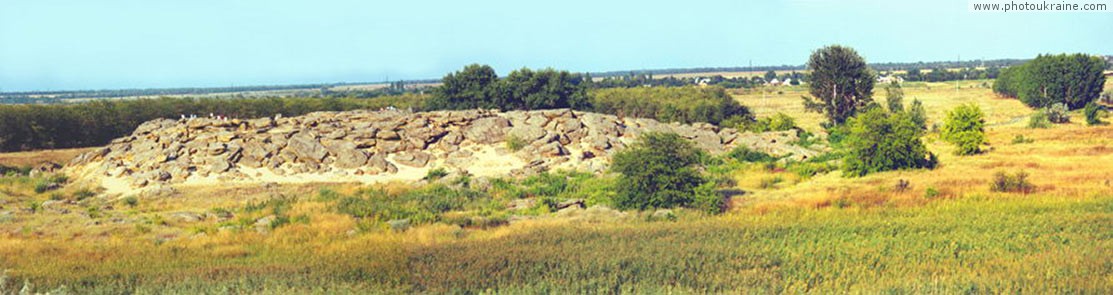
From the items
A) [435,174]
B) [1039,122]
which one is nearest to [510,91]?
[435,174]

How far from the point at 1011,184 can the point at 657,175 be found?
36.1 ft

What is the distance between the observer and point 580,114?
39.8 metres

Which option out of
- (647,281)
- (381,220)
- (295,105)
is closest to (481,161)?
(381,220)

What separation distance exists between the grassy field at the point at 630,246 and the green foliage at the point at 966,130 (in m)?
9.04

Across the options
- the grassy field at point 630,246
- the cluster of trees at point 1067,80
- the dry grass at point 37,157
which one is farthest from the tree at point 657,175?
the cluster of trees at point 1067,80

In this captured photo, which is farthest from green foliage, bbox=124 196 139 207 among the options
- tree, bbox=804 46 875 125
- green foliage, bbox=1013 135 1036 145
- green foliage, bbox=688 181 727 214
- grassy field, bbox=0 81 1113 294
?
tree, bbox=804 46 875 125

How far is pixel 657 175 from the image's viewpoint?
21.5m

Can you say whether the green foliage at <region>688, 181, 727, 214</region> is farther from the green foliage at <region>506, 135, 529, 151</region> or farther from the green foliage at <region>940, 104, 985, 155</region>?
the green foliage at <region>940, 104, 985, 155</region>

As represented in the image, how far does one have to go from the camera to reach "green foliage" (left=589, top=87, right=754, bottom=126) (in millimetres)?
57500

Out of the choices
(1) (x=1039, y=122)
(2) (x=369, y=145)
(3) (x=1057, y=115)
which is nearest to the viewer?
(2) (x=369, y=145)

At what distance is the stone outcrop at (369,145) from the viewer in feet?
102

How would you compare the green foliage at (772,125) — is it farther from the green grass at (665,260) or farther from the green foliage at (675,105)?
the green grass at (665,260)

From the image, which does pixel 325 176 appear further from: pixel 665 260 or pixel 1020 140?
pixel 1020 140

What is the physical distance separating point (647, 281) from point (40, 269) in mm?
10824
